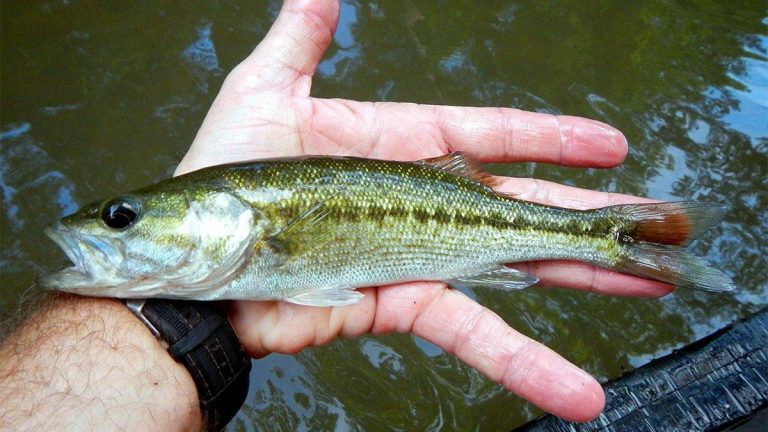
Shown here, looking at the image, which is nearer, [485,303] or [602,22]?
[485,303]

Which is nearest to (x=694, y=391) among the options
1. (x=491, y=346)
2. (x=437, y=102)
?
(x=491, y=346)

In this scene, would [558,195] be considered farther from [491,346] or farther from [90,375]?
[90,375]

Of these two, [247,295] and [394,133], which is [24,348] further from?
[394,133]

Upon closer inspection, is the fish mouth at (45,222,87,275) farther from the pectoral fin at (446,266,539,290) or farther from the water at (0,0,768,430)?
the water at (0,0,768,430)

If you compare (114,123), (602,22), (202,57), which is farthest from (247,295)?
(602,22)

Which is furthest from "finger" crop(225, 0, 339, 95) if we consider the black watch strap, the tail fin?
the tail fin
